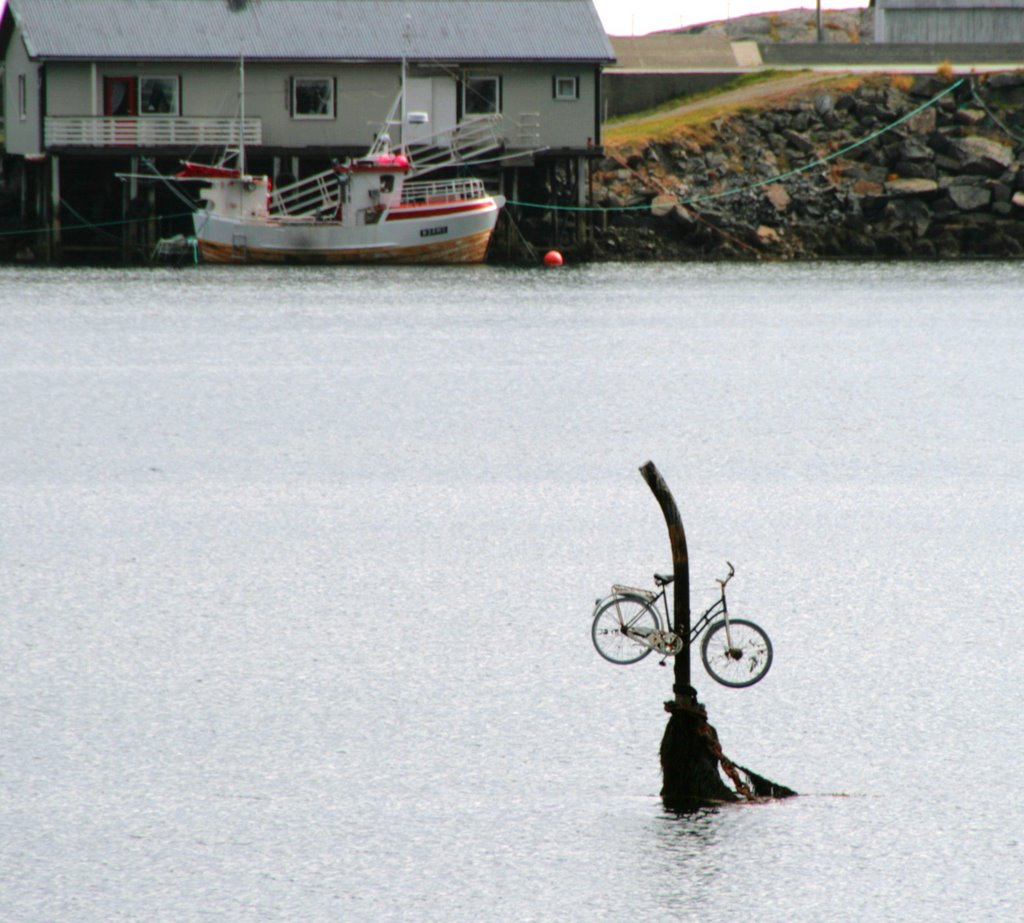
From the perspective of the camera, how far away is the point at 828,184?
57.6 meters

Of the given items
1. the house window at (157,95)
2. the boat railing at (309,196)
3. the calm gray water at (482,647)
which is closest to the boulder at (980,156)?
the boat railing at (309,196)

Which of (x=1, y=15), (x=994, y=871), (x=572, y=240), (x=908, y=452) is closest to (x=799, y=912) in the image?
(x=994, y=871)

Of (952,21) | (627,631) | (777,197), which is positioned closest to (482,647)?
(627,631)

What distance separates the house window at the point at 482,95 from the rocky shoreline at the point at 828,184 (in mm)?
4417

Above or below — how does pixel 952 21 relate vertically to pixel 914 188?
above

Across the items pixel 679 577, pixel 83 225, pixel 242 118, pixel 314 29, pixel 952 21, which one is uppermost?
pixel 952 21

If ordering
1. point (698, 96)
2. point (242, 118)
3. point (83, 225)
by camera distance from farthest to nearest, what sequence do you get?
point (698, 96) → point (83, 225) → point (242, 118)

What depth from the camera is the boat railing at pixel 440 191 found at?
173ft

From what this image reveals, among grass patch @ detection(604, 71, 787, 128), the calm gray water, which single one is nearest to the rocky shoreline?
grass patch @ detection(604, 71, 787, 128)

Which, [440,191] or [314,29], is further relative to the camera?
[440,191]

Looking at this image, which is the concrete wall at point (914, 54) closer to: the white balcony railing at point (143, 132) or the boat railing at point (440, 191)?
the boat railing at point (440, 191)

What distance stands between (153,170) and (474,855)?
45.2m

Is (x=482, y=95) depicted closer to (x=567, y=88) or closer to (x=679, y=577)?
(x=567, y=88)

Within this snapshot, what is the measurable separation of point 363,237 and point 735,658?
4454cm
